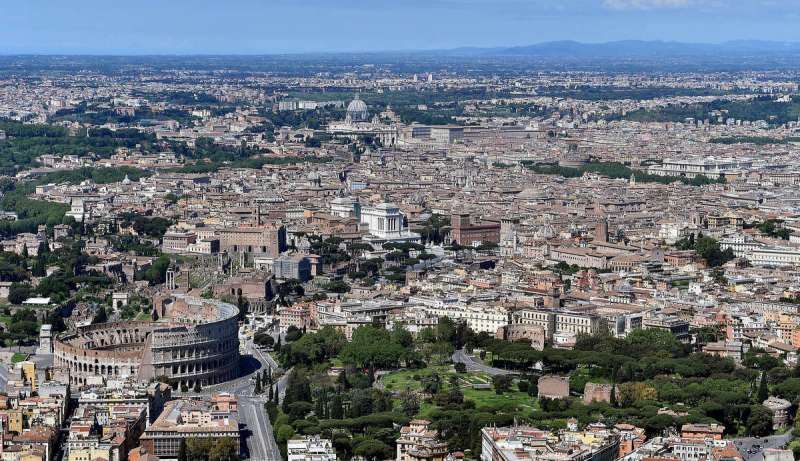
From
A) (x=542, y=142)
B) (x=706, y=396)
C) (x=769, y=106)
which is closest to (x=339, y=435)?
(x=706, y=396)

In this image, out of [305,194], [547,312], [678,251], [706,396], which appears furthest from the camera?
[305,194]

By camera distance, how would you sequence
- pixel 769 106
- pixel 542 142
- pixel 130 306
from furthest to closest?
pixel 769 106 < pixel 542 142 < pixel 130 306

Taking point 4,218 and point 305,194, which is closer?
point 4,218

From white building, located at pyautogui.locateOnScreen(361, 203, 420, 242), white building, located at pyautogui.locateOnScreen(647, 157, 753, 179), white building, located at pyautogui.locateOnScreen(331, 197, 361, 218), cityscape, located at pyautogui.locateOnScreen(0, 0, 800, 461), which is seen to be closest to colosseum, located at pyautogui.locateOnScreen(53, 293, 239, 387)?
cityscape, located at pyautogui.locateOnScreen(0, 0, 800, 461)

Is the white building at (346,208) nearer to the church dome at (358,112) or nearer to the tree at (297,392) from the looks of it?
the tree at (297,392)

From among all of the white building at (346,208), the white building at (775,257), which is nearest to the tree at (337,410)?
the white building at (775,257)

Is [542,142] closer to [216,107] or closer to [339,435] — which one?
[216,107]

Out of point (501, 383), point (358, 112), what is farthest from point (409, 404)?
point (358, 112)
